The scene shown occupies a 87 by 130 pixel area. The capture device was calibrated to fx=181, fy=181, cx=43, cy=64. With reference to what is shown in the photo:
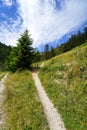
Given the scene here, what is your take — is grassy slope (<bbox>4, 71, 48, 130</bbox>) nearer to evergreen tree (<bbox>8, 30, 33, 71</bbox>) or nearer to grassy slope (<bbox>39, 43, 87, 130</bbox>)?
grassy slope (<bbox>39, 43, 87, 130</bbox>)

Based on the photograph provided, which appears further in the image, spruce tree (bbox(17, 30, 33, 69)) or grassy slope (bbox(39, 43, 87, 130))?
spruce tree (bbox(17, 30, 33, 69))

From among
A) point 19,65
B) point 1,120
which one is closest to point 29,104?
point 1,120

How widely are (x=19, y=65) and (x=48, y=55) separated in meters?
68.0

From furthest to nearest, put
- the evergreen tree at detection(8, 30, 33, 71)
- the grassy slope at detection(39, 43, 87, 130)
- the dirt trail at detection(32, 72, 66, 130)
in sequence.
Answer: the evergreen tree at detection(8, 30, 33, 71)
the grassy slope at detection(39, 43, 87, 130)
the dirt trail at detection(32, 72, 66, 130)

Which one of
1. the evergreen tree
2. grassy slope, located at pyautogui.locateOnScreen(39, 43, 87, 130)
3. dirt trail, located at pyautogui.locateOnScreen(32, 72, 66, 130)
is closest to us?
dirt trail, located at pyautogui.locateOnScreen(32, 72, 66, 130)

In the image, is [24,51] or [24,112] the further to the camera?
[24,51]

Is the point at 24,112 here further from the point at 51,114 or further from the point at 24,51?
the point at 24,51

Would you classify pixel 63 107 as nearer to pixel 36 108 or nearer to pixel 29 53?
pixel 36 108

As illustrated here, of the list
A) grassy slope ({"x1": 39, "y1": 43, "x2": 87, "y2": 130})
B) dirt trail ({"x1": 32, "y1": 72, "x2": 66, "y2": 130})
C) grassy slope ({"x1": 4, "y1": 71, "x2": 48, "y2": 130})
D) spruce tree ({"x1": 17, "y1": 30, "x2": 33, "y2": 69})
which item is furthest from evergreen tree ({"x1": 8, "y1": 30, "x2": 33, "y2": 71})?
dirt trail ({"x1": 32, "y1": 72, "x2": 66, "y2": 130})

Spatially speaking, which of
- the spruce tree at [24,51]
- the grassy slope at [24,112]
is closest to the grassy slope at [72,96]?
the grassy slope at [24,112]

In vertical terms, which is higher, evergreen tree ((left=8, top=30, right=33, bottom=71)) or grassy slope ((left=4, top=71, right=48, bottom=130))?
evergreen tree ((left=8, top=30, right=33, bottom=71))

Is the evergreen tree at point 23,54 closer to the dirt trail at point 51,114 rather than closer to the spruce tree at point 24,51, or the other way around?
the spruce tree at point 24,51

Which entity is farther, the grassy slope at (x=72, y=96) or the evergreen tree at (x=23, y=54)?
the evergreen tree at (x=23, y=54)

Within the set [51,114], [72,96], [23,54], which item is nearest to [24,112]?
[51,114]
